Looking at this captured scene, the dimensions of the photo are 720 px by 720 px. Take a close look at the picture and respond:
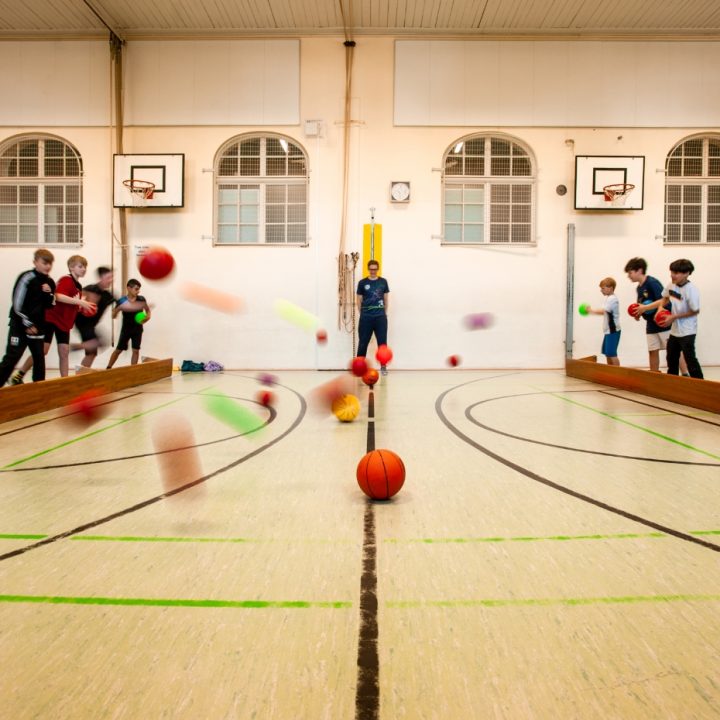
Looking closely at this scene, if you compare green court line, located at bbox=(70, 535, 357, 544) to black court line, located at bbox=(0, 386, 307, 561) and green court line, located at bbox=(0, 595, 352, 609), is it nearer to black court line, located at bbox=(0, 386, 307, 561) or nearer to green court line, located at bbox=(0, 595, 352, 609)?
black court line, located at bbox=(0, 386, 307, 561)

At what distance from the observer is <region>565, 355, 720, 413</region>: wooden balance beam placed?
14.1 ft

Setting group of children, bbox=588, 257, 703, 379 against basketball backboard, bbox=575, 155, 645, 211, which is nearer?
group of children, bbox=588, 257, 703, 379

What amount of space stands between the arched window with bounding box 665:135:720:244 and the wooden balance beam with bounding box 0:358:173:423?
8037mm

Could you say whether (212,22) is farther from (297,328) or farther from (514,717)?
(514,717)

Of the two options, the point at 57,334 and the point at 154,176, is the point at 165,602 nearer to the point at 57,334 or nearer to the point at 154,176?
the point at 57,334

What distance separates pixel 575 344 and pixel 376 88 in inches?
197

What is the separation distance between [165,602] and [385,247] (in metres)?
7.13

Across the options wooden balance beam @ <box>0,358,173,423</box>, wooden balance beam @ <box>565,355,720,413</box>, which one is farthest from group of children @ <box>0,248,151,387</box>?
wooden balance beam @ <box>565,355,720,413</box>

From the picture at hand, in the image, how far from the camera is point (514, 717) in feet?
3.13

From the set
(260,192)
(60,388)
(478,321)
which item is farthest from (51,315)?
(478,321)

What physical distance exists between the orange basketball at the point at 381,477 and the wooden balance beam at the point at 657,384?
3380 millimetres

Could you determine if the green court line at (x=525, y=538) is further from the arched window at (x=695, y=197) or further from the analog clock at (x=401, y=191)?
the arched window at (x=695, y=197)


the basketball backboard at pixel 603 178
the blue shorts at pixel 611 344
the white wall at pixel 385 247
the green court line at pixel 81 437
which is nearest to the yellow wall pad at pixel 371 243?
the white wall at pixel 385 247

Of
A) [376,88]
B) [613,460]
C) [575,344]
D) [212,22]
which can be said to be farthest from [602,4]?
[613,460]
